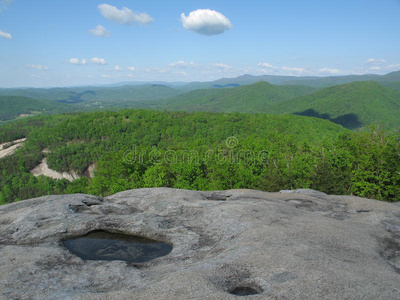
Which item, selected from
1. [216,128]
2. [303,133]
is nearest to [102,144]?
[216,128]

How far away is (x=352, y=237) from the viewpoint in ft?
52.4

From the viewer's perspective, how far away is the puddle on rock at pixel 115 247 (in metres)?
15.4

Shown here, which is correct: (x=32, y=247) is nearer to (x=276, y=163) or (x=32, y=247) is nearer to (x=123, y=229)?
(x=123, y=229)

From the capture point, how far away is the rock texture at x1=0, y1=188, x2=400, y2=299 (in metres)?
10.5

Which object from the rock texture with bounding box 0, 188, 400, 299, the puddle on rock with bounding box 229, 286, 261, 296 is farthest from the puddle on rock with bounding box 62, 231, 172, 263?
the puddle on rock with bounding box 229, 286, 261, 296

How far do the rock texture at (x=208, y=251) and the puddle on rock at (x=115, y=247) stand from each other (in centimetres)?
49

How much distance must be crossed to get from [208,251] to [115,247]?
6.00 metres

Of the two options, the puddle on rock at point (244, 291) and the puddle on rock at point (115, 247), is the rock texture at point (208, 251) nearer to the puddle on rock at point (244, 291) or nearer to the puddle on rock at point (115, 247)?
the puddle on rock at point (244, 291)

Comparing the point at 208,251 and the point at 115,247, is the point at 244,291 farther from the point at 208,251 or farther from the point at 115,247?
the point at 115,247

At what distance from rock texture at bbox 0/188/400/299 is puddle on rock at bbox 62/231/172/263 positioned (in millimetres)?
494

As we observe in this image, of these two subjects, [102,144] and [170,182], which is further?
Result: [102,144]

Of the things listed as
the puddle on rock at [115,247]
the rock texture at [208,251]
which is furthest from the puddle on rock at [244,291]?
the puddle on rock at [115,247]

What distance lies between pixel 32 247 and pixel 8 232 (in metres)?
3.67

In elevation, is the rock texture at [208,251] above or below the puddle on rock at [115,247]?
above
